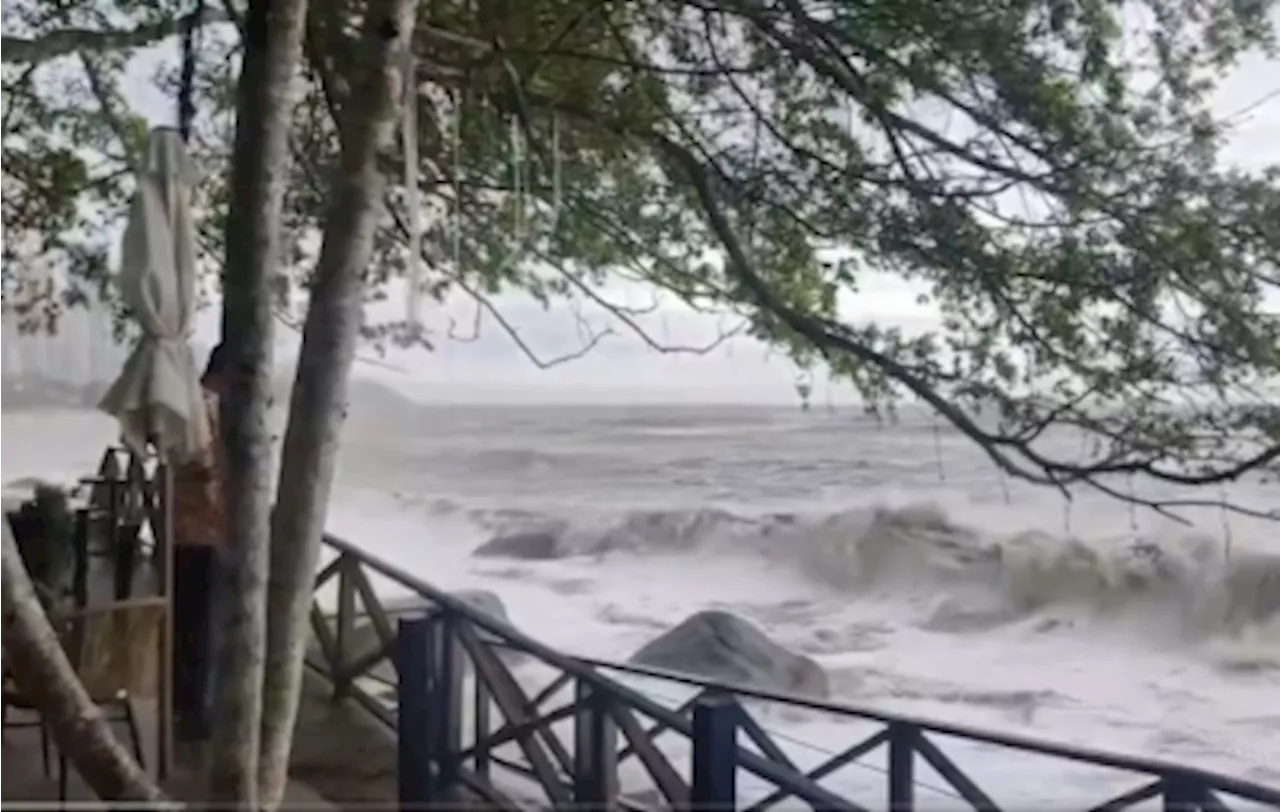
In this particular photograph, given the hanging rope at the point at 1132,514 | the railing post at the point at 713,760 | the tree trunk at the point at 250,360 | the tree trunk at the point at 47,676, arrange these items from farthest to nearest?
1. the hanging rope at the point at 1132,514
2. the tree trunk at the point at 250,360
3. the tree trunk at the point at 47,676
4. the railing post at the point at 713,760

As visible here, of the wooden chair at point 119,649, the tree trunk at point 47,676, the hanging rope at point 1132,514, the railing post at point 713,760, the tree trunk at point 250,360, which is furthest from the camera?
the hanging rope at point 1132,514

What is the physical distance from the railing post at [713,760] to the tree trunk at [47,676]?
0.70 meters

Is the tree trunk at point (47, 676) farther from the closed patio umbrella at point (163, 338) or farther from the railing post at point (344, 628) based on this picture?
the railing post at point (344, 628)

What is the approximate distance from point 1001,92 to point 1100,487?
67 cm

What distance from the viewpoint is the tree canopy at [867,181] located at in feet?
7.36

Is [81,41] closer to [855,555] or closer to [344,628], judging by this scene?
[344,628]

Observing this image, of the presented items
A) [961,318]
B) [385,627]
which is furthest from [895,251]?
[385,627]

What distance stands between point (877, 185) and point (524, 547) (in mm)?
864

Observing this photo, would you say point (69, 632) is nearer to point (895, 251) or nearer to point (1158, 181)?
point (895, 251)

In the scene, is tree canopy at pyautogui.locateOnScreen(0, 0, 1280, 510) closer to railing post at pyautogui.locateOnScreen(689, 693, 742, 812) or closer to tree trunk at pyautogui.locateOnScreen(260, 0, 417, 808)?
tree trunk at pyautogui.locateOnScreen(260, 0, 417, 808)

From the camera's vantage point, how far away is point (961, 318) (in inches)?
91.8

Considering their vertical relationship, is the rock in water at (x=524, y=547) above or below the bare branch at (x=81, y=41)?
below

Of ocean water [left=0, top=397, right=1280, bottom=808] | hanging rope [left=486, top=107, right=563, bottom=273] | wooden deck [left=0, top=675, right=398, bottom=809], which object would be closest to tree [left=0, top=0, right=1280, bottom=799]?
hanging rope [left=486, top=107, right=563, bottom=273]

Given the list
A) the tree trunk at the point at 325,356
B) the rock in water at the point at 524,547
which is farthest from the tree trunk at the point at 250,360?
the rock in water at the point at 524,547
